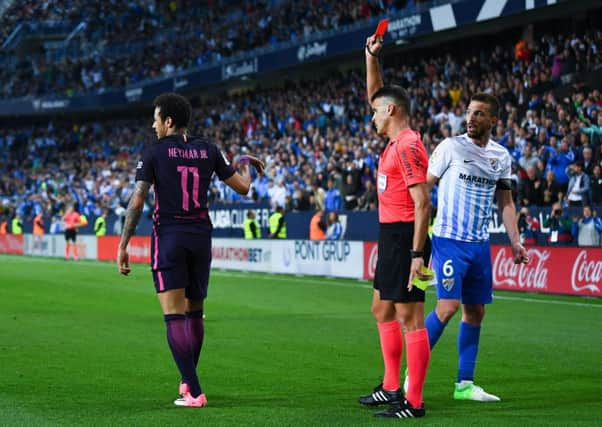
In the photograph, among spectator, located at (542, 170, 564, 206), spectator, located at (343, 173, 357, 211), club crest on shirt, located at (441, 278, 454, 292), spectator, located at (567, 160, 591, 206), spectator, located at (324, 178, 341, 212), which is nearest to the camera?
club crest on shirt, located at (441, 278, 454, 292)

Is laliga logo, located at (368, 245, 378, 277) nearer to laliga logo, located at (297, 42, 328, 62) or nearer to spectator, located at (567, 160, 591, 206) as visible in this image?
spectator, located at (567, 160, 591, 206)

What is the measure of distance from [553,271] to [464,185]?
40.7 ft

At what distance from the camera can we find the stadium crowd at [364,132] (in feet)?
75.2

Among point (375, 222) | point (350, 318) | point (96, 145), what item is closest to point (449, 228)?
point (350, 318)

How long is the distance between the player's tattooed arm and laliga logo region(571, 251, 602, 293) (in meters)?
12.7

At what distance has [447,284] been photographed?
7754mm

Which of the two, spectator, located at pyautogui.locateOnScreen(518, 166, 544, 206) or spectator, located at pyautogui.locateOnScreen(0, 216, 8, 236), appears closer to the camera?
spectator, located at pyautogui.locateOnScreen(518, 166, 544, 206)

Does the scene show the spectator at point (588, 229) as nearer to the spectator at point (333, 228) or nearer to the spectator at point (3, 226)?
the spectator at point (333, 228)

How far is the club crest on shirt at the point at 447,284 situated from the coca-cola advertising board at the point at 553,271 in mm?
11485

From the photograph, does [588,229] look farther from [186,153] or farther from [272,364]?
[186,153]

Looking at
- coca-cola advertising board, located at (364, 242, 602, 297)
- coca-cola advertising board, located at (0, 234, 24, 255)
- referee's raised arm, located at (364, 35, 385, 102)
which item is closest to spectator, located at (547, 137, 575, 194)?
coca-cola advertising board, located at (364, 242, 602, 297)

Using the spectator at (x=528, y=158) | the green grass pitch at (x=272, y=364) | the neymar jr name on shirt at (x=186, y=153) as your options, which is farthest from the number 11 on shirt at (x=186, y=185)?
the spectator at (x=528, y=158)

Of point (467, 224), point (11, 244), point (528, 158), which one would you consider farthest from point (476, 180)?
point (11, 244)

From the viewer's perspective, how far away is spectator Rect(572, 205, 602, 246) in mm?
20188
